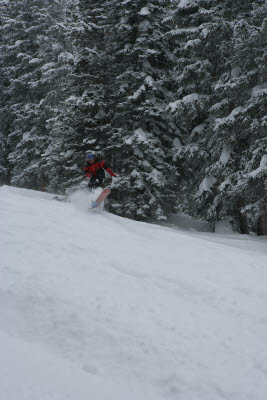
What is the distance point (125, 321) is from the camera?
4.14 metres

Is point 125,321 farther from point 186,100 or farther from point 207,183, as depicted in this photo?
point 186,100

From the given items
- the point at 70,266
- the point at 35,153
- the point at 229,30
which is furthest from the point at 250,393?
the point at 35,153

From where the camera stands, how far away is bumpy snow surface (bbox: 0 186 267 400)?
315cm

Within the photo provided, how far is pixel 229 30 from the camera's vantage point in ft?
41.4

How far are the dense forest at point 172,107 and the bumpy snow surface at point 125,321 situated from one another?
21.2 feet

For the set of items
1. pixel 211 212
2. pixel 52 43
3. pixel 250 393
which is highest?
pixel 52 43

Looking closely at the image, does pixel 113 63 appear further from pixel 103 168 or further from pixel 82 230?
pixel 82 230

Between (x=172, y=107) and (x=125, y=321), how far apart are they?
425 inches

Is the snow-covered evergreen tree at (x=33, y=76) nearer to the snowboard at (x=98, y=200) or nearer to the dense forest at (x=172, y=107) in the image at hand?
the dense forest at (x=172, y=107)

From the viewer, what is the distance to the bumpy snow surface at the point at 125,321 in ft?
10.3

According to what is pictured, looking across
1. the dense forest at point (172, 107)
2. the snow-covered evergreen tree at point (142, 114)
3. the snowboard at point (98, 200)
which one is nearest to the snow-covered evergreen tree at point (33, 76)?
the dense forest at point (172, 107)

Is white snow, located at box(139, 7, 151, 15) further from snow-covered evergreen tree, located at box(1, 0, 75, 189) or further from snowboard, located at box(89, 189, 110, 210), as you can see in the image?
snowboard, located at box(89, 189, 110, 210)

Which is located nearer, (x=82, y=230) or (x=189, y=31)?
(x=82, y=230)

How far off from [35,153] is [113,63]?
10.2 m
